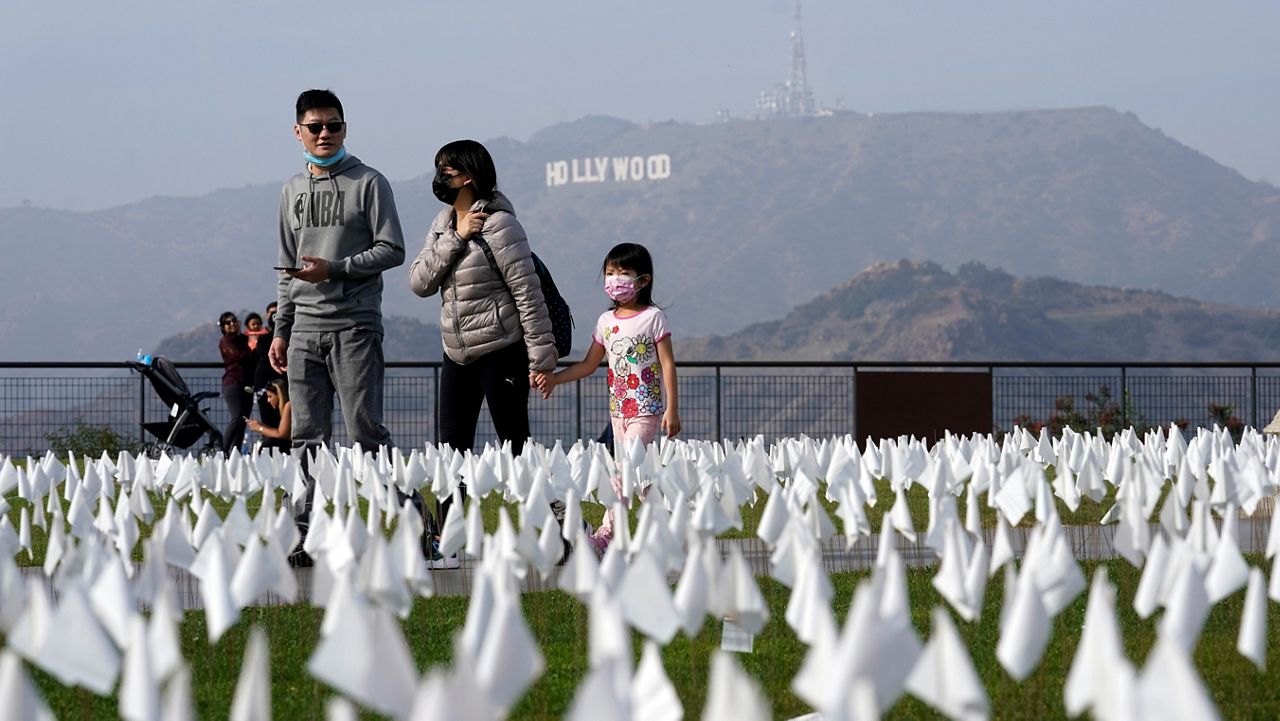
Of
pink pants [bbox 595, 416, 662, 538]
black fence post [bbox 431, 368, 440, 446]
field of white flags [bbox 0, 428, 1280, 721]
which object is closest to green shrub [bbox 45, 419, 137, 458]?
black fence post [bbox 431, 368, 440, 446]

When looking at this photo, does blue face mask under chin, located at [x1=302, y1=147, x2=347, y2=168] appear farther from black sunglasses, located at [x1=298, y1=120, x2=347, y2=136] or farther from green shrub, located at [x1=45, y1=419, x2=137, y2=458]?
green shrub, located at [x1=45, y1=419, x2=137, y2=458]

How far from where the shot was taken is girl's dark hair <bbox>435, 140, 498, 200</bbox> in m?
6.93

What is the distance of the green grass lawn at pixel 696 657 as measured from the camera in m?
4.49

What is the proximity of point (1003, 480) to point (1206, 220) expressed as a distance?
205 meters

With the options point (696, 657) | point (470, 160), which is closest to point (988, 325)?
point (470, 160)

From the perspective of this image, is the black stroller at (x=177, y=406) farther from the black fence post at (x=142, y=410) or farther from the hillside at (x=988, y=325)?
the hillside at (x=988, y=325)

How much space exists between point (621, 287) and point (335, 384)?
133cm

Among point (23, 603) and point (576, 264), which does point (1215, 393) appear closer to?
point (23, 603)

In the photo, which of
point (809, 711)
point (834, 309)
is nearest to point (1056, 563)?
point (809, 711)

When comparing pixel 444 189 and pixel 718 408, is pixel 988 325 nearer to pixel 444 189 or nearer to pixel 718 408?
pixel 718 408

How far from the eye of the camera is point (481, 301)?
709 centimetres

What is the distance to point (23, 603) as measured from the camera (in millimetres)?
3648

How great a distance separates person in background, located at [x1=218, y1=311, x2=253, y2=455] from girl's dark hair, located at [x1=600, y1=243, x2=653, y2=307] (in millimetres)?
8562

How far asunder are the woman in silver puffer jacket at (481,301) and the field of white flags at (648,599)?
12.8 inches
